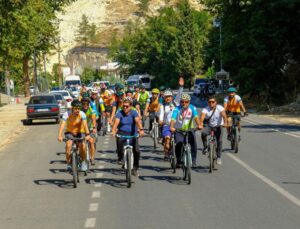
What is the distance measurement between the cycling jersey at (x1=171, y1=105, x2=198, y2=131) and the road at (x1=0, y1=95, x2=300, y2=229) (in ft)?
3.35

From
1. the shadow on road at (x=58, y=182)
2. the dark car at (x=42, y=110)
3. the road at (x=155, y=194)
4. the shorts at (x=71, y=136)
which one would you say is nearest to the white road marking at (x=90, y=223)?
the road at (x=155, y=194)

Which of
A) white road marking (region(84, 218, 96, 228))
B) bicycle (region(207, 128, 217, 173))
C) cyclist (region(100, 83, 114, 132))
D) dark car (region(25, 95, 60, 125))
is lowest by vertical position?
dark car (region(25, 95, 60, 125))

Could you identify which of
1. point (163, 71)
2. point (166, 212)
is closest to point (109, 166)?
point (166, 212)

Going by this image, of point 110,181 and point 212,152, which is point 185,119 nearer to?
point 212,152

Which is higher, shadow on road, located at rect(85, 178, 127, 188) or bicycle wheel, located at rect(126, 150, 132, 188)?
bicycle wheel, located at rect(126, 150, 132, 188)

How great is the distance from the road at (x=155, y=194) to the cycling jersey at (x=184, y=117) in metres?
1.02

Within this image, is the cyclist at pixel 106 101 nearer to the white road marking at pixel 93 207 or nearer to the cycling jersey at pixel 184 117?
the cycling jersey at pixel 184 117

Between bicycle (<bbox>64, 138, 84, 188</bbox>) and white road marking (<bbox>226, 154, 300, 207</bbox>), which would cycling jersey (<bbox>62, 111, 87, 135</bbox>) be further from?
white road marking (<bbox>226, 154, 300, 207</bbox>)

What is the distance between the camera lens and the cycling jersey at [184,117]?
14953 mm

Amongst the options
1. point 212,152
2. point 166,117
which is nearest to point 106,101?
point 166,117

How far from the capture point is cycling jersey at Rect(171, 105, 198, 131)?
15.0 meters

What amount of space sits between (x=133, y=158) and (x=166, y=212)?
3.79 m

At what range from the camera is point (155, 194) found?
1273 centimetres

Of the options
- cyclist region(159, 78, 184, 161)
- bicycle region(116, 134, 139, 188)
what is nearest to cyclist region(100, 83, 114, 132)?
cyclist region(159, 78, 184, 161)
